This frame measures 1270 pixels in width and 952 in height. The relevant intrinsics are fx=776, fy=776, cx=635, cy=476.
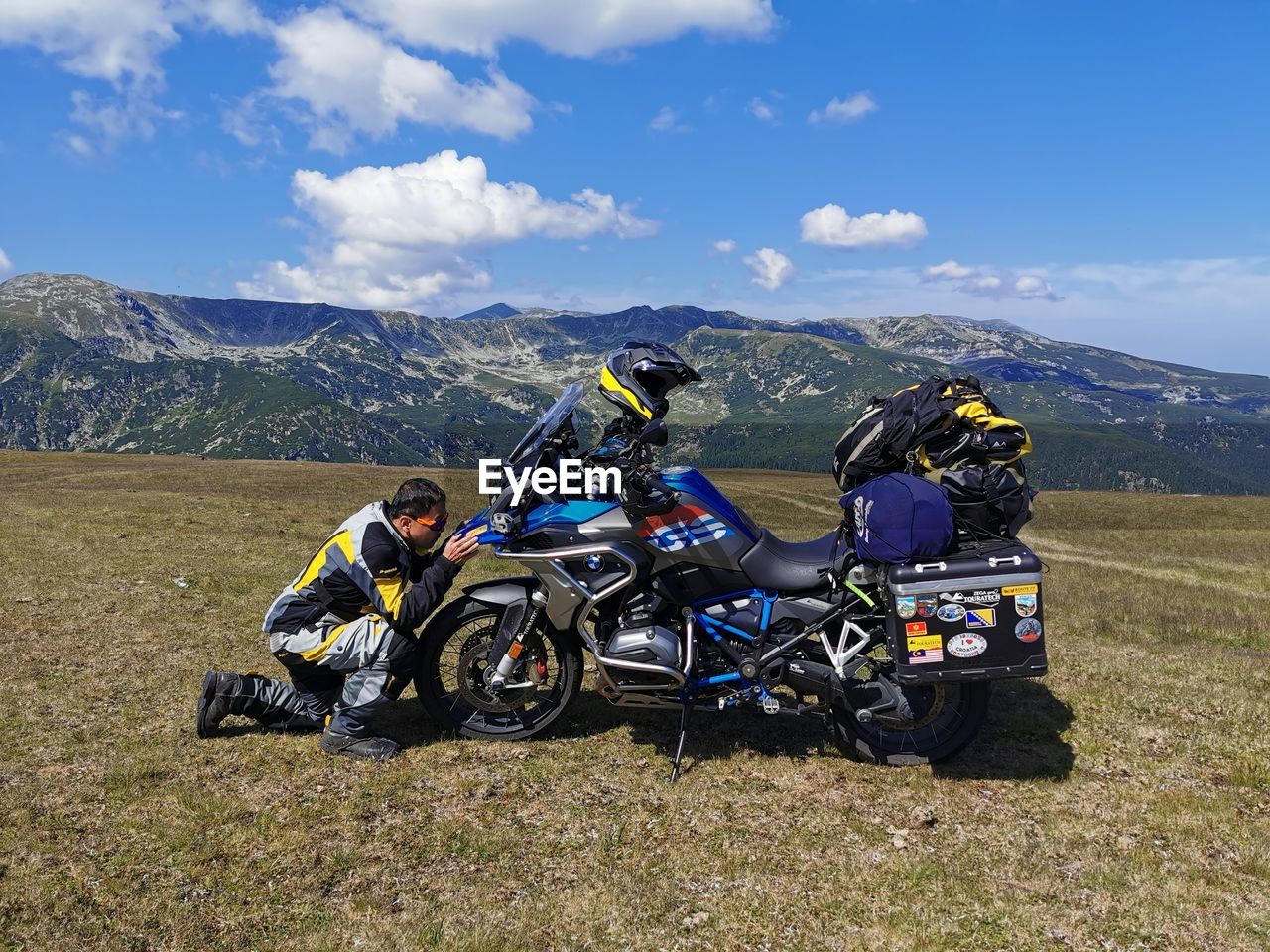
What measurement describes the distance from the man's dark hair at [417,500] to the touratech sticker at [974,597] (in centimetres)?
455

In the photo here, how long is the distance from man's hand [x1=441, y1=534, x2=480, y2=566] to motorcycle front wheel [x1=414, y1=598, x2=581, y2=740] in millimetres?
628

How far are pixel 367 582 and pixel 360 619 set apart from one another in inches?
18.9

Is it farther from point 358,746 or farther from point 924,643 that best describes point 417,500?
point 924,643

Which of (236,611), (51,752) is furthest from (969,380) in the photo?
(236,611)

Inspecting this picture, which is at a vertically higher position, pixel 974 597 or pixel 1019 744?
pixel 974 597

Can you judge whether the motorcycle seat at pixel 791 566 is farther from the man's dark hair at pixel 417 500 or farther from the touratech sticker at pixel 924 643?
the man's dark hair at pixel 417 500

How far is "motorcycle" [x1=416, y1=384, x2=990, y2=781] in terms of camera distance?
6840 millimetres

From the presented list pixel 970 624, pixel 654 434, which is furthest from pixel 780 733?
pixel 654 434

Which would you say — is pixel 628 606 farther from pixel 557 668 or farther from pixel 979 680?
pixel 979 680

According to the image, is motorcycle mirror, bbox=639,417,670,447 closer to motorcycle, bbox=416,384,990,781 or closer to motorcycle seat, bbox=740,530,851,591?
motorcycle, bbox=416,384,990,781

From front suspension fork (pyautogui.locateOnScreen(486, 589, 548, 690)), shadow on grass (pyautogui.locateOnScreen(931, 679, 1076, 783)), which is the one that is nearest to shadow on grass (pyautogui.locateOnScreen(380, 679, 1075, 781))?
shadow on grass (pyautogui.locateOnScreen(931, 679, 1076, 783))

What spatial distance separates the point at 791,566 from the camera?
7.01 meters

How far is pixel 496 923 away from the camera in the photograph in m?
4.93

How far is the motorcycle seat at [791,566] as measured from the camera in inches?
273
